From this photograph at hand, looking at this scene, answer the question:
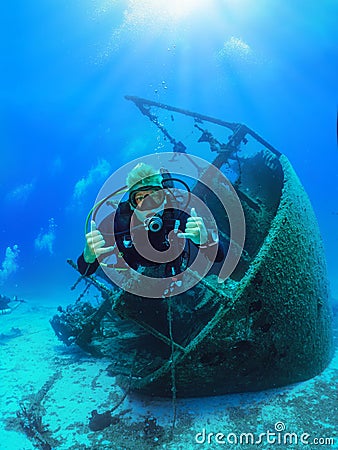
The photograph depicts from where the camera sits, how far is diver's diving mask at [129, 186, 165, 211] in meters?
2.82

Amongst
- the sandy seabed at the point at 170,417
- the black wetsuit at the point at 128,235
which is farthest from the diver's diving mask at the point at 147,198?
the sandy seabed at the point at 170,417

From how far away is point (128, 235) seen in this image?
293 cm

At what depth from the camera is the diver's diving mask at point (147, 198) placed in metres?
2.82

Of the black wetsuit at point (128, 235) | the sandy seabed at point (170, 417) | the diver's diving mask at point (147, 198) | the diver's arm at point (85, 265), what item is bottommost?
the sandy seabed at point (170, 417)

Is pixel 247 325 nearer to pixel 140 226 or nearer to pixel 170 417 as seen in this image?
pixel 170 417

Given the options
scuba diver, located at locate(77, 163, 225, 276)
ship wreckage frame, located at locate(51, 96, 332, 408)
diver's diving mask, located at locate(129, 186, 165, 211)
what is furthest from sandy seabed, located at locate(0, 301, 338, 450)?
diver's diving mask, located at locate(129, 186, 165, 211)

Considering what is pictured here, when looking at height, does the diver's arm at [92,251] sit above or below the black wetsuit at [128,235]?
below

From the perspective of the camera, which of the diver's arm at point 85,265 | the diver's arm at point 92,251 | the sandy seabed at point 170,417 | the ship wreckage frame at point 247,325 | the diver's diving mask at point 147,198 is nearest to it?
the diver's arm at point 92,251

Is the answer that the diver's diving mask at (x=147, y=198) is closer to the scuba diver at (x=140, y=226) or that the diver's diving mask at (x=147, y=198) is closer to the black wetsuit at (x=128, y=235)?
the scuba diver at (x=140, y=226)

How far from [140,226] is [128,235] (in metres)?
0.20

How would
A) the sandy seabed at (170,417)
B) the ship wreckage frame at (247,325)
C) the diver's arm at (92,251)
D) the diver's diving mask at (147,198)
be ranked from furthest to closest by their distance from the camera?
the ship wreckage frame at (247,325), the sandy seabed at (170,417), the diver's diving mask at (147,198), the diver's arm at (92,251)

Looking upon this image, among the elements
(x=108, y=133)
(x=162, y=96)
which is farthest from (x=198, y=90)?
(x=108, y=133)

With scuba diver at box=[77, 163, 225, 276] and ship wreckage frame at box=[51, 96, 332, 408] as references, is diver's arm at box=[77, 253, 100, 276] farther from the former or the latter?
ship wreckage frame at box=[51, 96, 332, 408]

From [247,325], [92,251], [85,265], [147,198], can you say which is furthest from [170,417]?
[147,198]
